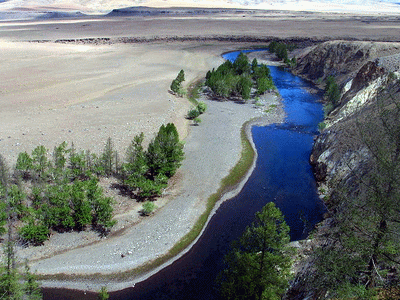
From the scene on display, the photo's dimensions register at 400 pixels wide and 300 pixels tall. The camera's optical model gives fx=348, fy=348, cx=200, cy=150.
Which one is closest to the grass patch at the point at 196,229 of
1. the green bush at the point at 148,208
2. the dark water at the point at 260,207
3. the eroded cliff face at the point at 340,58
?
the dark water at the point at 260,207

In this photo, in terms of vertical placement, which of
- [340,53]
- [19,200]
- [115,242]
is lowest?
[115,242]

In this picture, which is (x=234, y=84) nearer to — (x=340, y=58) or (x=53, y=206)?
(x=340, y=58)

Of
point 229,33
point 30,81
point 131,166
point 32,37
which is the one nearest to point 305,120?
point 131,166

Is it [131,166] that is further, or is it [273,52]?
[273,52]

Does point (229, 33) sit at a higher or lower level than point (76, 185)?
higher

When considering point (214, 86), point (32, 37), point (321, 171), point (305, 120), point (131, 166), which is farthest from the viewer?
point (32, 37)

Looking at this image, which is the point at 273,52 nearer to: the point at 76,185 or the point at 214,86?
the point at 214,86

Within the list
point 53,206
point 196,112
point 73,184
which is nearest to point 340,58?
point 196,112

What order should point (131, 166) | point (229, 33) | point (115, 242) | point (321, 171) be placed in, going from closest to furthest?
point (115, 242) < point (131, 166) < point (321, 171) < point (229, 33)
